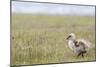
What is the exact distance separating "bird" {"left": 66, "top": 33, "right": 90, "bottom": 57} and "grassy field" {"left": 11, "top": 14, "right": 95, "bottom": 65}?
5 centimetres

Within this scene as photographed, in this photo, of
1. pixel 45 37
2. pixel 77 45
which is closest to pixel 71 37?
pixel 77 45

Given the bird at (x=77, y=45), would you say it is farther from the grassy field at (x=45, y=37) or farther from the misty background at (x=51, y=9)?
the misty background at (x=51, y=9)

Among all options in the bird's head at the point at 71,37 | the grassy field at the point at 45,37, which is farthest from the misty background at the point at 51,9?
the bird's head at the point at 71,37

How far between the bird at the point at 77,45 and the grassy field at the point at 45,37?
0.05 m

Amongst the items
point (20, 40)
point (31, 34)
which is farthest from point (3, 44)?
point (31, 34)

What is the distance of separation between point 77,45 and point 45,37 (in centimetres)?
47

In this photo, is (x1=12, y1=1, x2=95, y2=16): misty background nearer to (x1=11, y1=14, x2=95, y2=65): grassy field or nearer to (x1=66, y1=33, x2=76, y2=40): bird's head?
(x1=11, y1=14, x2=95, y2=65): grassy field

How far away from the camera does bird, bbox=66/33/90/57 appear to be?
109 inches

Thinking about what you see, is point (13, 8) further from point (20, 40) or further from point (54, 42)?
point (54, 42)

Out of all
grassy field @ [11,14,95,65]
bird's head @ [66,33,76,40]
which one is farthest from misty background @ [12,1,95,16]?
bird's head @ [66,33,76,40]

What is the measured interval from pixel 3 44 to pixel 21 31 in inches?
10.7

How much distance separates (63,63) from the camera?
8.95 ft

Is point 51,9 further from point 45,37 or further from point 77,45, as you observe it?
point 77,45

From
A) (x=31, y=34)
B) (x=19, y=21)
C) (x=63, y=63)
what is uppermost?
(x=19, y=21)
